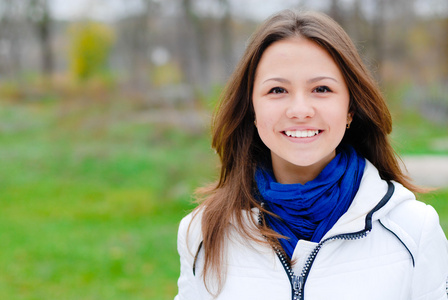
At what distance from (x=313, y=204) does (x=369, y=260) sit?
0.75 ft

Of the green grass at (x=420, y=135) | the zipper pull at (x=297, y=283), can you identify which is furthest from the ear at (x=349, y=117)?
the green grass at (x=420, y=135)

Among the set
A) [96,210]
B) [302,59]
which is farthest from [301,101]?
[96,210]

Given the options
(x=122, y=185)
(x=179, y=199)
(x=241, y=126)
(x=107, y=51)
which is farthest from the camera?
(x=107, y=51)

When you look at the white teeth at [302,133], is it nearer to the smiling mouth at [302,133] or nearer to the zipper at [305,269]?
the smiling mouth at [302,133]

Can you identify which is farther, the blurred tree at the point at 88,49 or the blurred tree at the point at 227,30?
the blurred tree at the point at 88,49

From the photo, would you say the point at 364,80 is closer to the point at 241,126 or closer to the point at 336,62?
the point at 336,62

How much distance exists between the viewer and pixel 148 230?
6.23 metres

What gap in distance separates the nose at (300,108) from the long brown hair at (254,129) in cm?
16

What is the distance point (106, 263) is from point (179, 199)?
5.92ft

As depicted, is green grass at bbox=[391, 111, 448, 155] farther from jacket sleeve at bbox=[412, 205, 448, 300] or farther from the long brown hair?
jacket sleeve at bbox=[412, 205, 448, 300]

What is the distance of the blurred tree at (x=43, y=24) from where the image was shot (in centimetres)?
2688

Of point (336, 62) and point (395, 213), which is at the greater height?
point (336, 62)

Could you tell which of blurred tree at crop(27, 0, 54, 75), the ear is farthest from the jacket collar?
blurred tree at crop(27, 0, 54, 75)

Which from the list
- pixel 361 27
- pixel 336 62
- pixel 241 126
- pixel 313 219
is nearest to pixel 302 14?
pixel 336 62
